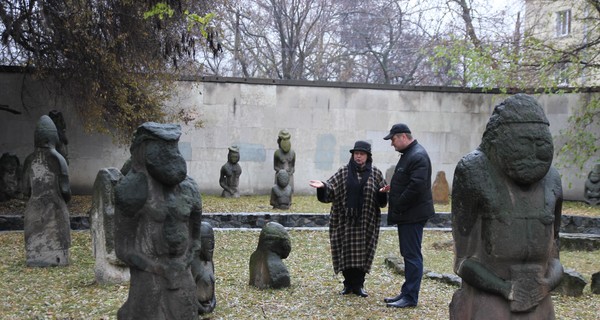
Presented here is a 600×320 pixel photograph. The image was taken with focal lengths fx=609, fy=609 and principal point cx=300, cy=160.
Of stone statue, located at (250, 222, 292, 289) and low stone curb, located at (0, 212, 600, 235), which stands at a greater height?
stone statue, located at (250, 222, 292, 289)

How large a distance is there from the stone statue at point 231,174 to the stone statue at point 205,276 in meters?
11.1

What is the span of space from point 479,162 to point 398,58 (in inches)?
1148

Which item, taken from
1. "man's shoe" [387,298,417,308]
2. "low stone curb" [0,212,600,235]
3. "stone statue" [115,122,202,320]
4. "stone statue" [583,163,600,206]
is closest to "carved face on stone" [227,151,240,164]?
"low stone curb" [0,212,600,235]

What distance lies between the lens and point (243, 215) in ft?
43.6

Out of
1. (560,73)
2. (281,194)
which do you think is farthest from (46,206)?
(560,73)

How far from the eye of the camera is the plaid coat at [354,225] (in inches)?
294

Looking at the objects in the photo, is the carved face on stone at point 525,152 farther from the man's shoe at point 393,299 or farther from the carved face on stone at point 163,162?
the man's shoe at point 393,299

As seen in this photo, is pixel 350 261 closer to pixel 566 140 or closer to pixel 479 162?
pixel 479 162

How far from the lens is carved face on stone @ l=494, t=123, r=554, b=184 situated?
13.1 ft

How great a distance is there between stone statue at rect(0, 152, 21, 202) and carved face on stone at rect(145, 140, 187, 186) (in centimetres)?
1256

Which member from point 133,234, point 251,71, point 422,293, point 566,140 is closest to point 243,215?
point 422,293

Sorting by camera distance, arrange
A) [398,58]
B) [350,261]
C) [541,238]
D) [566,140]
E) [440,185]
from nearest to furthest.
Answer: [541,238] → [350,261] → [440,185] → [566,140] → [398,58]

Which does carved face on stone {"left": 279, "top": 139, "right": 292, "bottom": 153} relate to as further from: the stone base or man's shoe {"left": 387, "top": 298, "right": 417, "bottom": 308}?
man's shoe {"left": 387, "top": 298, "right": 417, "bottom": 308}

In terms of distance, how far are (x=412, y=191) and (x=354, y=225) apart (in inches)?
38.7
